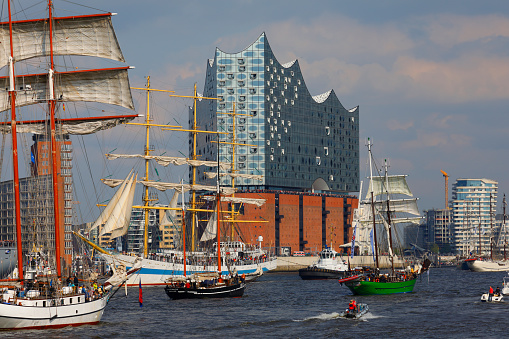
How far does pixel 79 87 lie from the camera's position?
6788 cm

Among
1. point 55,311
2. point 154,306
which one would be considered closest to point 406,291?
point 154,306

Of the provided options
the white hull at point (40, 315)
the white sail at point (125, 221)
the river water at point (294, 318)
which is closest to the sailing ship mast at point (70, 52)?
the white hull at point (40, 315)

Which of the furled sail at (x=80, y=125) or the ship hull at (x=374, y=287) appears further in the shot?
the ship hull at (x=374, y=287)

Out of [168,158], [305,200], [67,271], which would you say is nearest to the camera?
[67,271]

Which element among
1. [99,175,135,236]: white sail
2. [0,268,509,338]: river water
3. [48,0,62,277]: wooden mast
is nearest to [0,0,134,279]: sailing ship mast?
[48,0,62,277]: wooden mast

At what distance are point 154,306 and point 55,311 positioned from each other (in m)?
24.8

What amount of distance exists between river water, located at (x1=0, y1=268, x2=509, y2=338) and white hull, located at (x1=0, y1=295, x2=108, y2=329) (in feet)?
1.92

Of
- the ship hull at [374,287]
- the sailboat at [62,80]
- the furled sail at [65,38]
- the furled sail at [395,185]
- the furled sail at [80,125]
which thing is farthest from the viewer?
the furled sail at [395,185]

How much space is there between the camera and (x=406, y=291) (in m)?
89.1

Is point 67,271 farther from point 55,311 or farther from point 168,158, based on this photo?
point 168,158

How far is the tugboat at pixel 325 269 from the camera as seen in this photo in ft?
443

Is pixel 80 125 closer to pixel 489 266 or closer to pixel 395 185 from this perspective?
pixel 395 185

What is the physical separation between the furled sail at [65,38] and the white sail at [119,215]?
3651 centimetres

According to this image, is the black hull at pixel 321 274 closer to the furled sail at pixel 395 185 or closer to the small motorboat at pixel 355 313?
the furled sail at pixel 395 185
